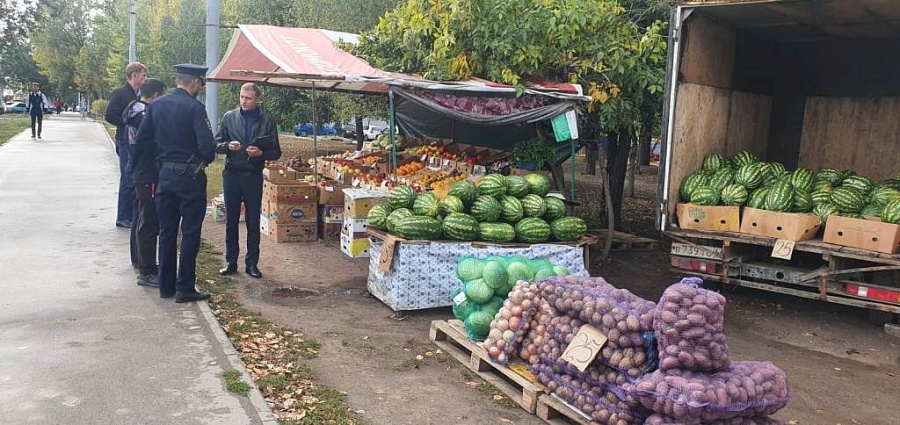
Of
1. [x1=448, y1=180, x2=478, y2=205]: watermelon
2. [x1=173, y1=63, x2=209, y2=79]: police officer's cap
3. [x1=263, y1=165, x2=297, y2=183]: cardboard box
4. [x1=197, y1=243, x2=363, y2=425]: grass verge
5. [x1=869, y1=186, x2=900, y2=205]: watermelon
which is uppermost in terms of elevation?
Result: [x1=173, y1=63, x2=209, y2=79]: police officer's cap

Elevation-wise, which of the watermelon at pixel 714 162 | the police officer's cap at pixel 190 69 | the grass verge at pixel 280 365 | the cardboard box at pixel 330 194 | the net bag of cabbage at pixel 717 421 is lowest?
the grass verge at pixel 280 365

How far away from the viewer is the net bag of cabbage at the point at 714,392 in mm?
3777

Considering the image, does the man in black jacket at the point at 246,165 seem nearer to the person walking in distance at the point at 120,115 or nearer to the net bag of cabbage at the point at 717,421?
the person walking in distance at the point at 120,115

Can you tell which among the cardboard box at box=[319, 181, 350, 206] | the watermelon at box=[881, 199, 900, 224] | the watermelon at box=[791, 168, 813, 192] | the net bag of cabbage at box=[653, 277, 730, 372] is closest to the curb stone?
the net bag of cabbage at box=[653, 277, 730, 372]

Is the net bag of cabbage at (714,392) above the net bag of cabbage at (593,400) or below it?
above

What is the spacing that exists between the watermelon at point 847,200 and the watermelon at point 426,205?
14.6 feet

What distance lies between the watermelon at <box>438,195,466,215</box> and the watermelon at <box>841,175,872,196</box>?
4718 millimetres

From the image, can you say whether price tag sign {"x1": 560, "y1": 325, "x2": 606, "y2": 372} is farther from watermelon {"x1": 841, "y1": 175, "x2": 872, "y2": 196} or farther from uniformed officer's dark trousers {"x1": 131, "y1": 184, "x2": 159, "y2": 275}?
watermelon {"x1": 841, "y1": 175, "x2": 872, "y2": 196}

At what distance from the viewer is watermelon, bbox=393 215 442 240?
282 inches

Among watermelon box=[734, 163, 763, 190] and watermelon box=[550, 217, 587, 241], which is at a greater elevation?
watermelon box=[734, 163, 763, 190]

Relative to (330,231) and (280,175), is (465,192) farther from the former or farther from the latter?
(280,175)

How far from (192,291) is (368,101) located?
1381 centimetres

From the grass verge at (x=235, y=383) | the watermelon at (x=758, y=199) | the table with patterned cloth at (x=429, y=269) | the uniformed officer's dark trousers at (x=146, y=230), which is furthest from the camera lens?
the watermelon at (x=758, y=199)

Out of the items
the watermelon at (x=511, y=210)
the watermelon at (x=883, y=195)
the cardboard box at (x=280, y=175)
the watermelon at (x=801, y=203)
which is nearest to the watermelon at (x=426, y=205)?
the watermelon at (x=511, y=210)
